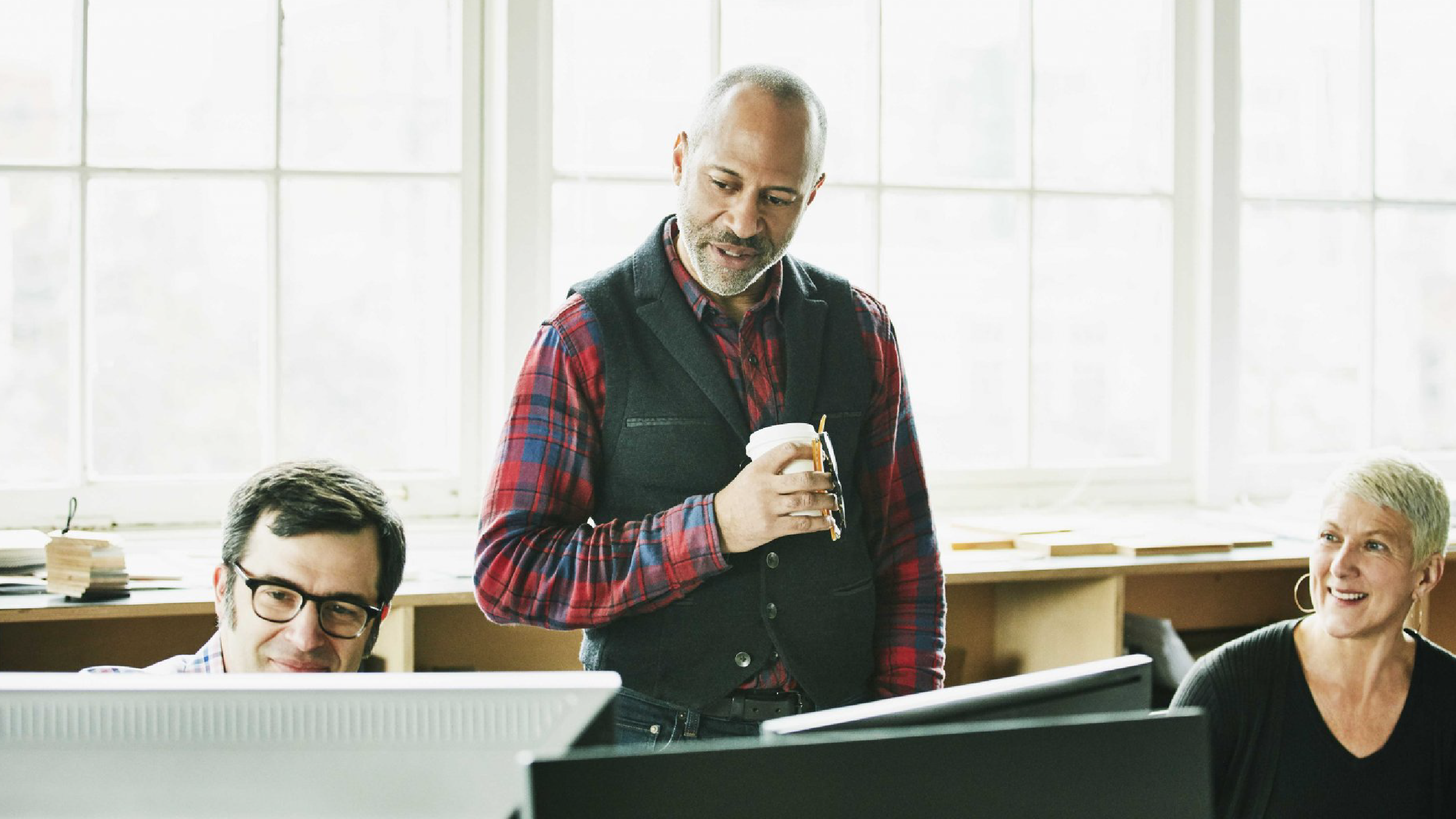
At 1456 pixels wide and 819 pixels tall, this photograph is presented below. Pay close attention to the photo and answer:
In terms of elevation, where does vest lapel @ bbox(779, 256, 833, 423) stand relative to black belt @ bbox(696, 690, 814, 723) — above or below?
above

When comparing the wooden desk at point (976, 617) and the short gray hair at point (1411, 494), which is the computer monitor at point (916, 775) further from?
the wooden desk at point (976, 617)

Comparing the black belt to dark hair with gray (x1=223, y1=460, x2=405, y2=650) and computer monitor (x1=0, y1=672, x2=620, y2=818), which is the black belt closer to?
dark hair with gray (x1=223, y1=460, x2=405, y2=650)

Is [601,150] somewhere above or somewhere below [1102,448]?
above

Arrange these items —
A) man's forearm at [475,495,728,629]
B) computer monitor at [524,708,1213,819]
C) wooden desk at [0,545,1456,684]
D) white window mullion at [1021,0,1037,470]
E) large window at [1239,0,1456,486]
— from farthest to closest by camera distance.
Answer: large window at [1239,0,1456,486] → white window mullion at [1021,0,1037,470] → wooden desk at [0,545,1456,684] → man's forearm at [475,495,728,629] → computer monitor at [524,708,1213,819]

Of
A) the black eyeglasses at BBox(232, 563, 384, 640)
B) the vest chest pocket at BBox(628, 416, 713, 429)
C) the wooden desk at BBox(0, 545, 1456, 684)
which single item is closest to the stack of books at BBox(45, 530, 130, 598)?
the wooden desk at BBox(0, 545, 1456, 684)

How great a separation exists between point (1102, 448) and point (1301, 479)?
1.86 feet

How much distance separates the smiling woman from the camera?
1855 mm

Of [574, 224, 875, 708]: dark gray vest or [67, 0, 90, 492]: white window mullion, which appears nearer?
[574, 224, 875, 708]: dark gray vest

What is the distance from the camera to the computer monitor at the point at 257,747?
2.44ft

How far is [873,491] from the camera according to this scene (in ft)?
5.94

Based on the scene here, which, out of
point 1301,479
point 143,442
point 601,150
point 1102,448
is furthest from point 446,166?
point 1301,479

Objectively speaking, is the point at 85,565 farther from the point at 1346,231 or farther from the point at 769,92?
the point at 1346,231

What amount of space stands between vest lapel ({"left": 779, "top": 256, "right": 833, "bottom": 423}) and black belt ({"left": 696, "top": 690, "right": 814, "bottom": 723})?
34 cm

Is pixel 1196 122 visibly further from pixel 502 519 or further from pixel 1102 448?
pixel 502 519
